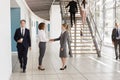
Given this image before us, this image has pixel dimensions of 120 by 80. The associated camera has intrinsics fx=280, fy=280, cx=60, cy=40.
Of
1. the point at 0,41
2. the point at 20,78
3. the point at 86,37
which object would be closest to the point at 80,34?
the point at 86,37

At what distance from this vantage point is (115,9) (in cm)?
1898

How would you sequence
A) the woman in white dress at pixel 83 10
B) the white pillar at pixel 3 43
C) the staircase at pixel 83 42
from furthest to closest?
1. the woman in white dress at pixel 83 10
2. the staircase at pixel 83 42
3. the white pillar at pixel 3 43

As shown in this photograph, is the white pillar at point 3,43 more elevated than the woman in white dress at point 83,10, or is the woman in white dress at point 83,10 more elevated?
the woman in white dress at point 83,10

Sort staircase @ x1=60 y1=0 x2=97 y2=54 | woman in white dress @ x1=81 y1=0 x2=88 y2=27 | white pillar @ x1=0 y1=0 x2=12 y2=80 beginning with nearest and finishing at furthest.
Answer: white pillar @ x1=0 y1=0 x2=12 y2=80 < staircase @ x1=60 y1=0 x2=97 y2=54 < woman in white dress @ x1=81 y1=0 x2=88 y2=27

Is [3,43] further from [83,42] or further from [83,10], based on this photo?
[83,42]

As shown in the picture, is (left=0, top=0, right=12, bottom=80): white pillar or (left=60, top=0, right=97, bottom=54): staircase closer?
(left=0, top=0, right=12, bottom=80): white pillar

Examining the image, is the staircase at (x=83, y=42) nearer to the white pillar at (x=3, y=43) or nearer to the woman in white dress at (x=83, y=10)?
the woman in white dress at (x=83, y=10)

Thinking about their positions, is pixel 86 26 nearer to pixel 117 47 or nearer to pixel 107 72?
pixel 117 47

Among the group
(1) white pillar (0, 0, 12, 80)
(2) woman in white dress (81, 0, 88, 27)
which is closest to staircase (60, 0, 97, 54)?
(2) woman in white dress (81, 0, 88, 27)

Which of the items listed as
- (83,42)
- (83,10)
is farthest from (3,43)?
(83,42)

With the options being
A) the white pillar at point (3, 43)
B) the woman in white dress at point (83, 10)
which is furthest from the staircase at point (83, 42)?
the white pillar at point (3, 43)

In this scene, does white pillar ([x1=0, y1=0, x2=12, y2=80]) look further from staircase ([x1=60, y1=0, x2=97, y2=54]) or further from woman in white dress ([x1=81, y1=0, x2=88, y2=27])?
woman in white dress ([x1=81, y1=0, x2=88, y2=27])

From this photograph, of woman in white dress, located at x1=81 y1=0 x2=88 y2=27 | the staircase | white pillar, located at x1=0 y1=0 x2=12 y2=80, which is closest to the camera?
white pillar, located at x1=0 y1=0 x2=12 y2=80

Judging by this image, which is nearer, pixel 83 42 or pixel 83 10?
pixel 83 10
